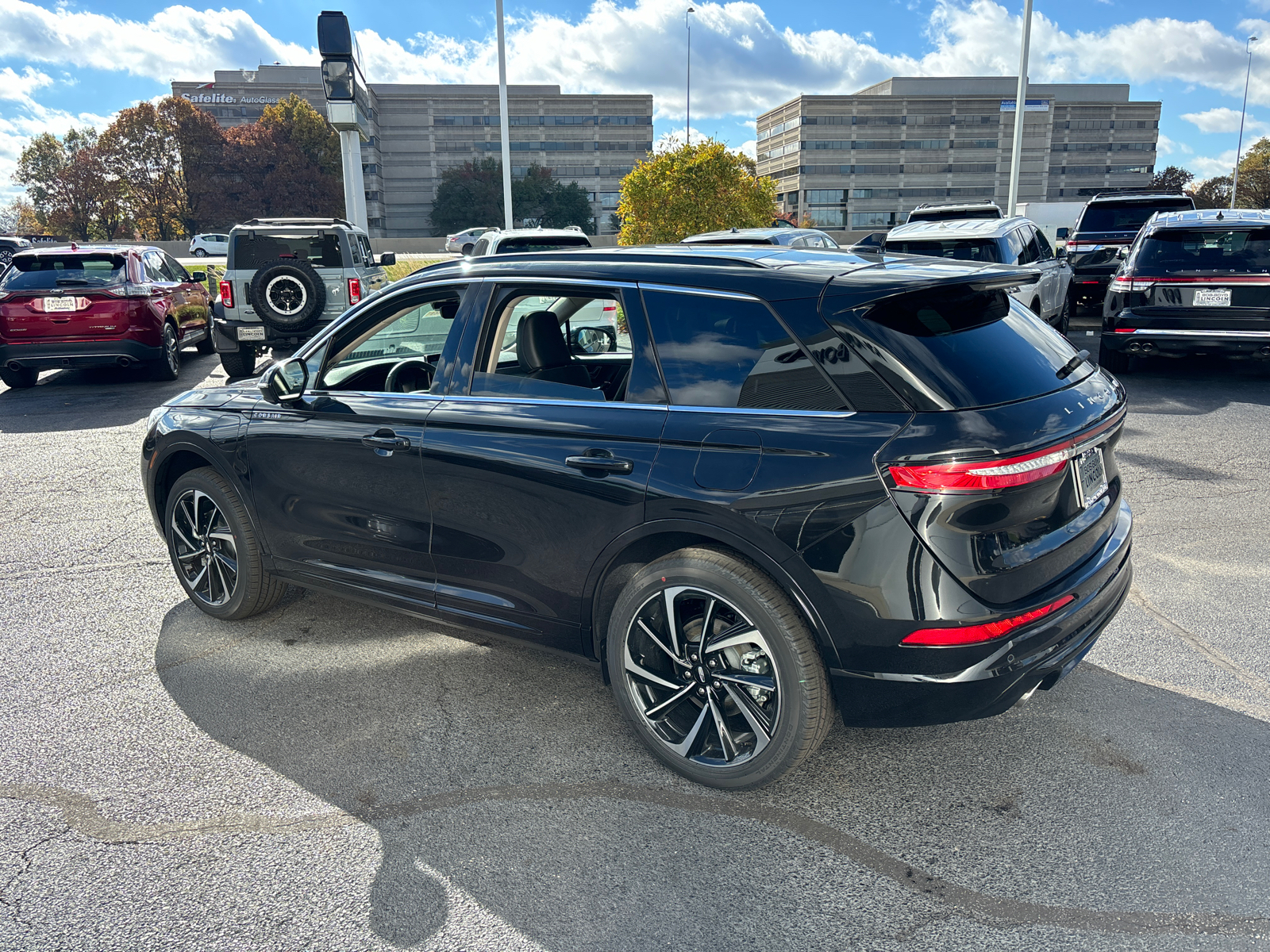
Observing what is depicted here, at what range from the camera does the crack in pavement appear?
2467mm

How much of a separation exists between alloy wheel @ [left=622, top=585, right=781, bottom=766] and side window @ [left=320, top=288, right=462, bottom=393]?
1.46m

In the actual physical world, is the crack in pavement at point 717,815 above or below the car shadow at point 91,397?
below

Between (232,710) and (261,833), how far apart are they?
928 millimetres

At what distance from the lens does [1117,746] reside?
335 cm

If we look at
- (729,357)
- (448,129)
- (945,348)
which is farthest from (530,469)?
(448,129)

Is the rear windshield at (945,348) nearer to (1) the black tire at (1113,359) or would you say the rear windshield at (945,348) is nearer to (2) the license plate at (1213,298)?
(2) the license plate at (1213,298)

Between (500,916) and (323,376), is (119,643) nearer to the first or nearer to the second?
(323,376)

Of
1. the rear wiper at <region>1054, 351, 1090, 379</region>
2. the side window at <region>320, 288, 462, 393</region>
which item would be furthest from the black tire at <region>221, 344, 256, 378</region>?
the rear wiper at <region>1054, 351, 1090, 379</region>

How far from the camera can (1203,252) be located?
9852 millimetres

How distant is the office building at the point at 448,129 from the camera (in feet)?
356

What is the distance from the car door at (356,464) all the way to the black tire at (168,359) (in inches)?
368

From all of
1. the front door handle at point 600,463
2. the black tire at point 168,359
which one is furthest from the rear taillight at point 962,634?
the black tire at point 168,359

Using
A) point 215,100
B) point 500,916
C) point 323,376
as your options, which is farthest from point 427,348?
point 215,100

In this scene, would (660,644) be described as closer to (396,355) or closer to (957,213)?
(396,355)
